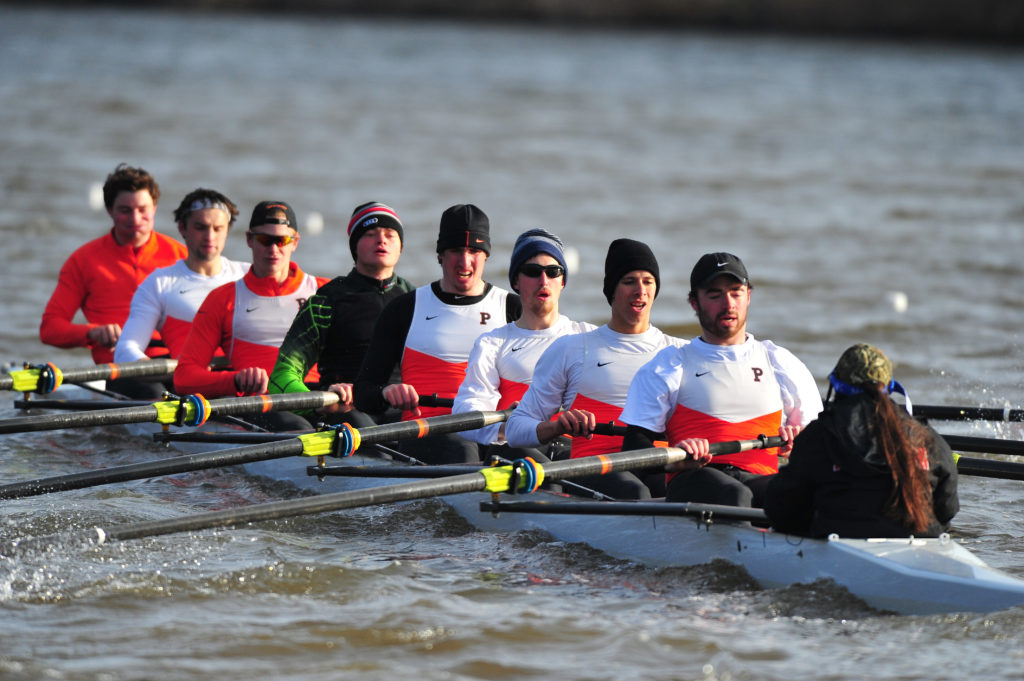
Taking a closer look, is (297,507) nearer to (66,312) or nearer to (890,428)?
(890,428)

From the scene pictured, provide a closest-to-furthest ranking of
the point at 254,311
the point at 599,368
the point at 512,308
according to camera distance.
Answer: the point at 599,368
the point at 512,308
the point at 254,311

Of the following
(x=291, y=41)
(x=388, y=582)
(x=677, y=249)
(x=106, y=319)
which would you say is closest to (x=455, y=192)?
(x=677, y=249)

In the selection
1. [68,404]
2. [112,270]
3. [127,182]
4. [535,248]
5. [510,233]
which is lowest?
[68,404]

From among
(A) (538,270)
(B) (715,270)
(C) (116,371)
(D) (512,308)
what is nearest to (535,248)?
(A) (538,270)

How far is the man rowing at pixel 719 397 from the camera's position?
6.10 m

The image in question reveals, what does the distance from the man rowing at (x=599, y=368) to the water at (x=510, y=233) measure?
54 cm

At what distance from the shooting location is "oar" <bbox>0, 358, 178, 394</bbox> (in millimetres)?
8375

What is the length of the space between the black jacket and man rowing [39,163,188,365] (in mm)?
5343

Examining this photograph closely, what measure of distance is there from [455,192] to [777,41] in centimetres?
2956

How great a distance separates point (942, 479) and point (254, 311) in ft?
14.4

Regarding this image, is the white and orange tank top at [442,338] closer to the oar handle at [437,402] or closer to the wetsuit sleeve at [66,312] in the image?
the oar handle at [437,402]

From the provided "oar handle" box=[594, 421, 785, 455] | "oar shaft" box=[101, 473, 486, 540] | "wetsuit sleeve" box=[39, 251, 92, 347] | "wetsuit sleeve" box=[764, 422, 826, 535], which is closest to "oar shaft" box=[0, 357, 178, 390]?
"wetsuit sleeve" box=[39, 251, 92, 347]

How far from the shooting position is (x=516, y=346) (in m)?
7.12

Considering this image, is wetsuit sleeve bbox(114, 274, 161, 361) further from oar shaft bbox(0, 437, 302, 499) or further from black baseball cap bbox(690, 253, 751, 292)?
black baseball cap bbox(690, 253, 751, 292)
